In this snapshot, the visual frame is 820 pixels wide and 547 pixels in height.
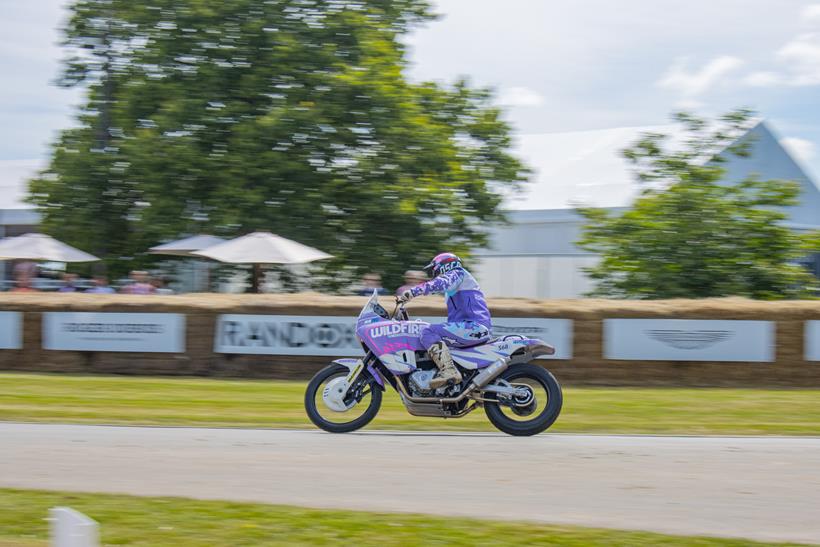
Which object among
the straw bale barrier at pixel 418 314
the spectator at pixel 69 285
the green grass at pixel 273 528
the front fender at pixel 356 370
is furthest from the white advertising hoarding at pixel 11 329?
the green grass at pixel 273 528

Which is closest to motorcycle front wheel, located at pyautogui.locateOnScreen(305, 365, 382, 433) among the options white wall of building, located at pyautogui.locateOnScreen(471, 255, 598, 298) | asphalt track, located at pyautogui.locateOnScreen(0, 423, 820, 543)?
asphalt track, located at pyautogui.locateOnScreen(0, 423, 820, 543)

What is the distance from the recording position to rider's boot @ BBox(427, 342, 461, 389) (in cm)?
1000

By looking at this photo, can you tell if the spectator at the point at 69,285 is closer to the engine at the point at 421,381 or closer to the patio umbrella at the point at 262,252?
the patio umbrella at the point at 262,252

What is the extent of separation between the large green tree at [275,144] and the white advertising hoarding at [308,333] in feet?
24.1

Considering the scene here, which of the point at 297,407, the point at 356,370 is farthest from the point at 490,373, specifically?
the point at 297,407

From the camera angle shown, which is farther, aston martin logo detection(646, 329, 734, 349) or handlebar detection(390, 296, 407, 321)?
aston martin logo detection(646, 329, 734, 349)

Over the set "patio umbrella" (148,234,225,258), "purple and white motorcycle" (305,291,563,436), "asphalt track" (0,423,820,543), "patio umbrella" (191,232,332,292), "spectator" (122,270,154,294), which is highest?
"patio umbrella" (148,234,225,258)

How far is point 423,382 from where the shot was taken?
33.1 feet

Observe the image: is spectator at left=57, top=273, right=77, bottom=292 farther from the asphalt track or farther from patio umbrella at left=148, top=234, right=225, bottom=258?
the asphalt track

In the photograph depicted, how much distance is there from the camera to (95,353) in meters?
16.8

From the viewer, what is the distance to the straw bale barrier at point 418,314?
597 inches

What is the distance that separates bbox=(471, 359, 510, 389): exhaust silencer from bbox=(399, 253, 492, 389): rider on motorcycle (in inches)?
7.4

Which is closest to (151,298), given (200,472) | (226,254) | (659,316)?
(226,254)

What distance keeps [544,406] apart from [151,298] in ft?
29.6
